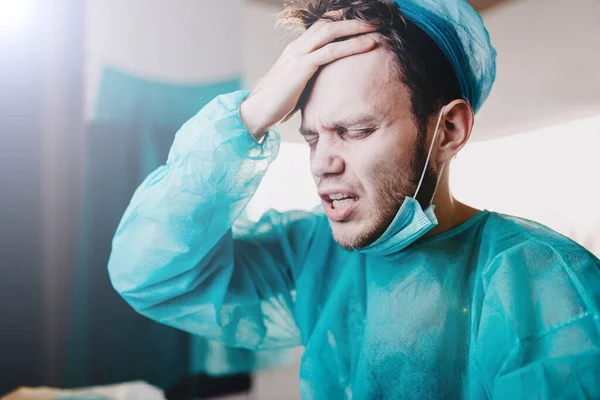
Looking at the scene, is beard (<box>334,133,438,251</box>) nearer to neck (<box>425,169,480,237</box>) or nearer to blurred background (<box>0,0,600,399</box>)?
A: neck (<box>425,169,480,237</box>)

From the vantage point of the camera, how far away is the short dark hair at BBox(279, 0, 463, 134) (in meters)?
0.90

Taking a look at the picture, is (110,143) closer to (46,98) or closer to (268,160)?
(46,98)

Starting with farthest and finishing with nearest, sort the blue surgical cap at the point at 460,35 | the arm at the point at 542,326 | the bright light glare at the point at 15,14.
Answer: the bright light glare at the point at 15,14, the blue surgical cap at the point at 460,35, the arm at the point at 542,326

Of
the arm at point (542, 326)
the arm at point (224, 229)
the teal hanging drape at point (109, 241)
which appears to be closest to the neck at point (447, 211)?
the arm at point (542, 326)

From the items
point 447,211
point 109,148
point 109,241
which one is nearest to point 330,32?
point 447,211

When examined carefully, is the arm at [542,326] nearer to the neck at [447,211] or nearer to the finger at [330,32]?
the neck at [447,211]

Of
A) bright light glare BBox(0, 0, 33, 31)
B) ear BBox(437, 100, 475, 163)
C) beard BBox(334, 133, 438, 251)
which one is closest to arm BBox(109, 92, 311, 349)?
beard BBox(334, 133, 438, 251)

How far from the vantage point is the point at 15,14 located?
104 cm

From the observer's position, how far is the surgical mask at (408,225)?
0.90m

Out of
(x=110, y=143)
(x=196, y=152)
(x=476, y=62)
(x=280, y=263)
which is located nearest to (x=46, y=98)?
(x=110, y=143)

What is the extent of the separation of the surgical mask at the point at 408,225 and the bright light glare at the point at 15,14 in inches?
36.7

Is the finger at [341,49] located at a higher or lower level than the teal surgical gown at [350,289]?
higher

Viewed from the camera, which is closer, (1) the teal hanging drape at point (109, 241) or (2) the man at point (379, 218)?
(2) the man at point (379, 218)

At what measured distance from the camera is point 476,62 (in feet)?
3.11
